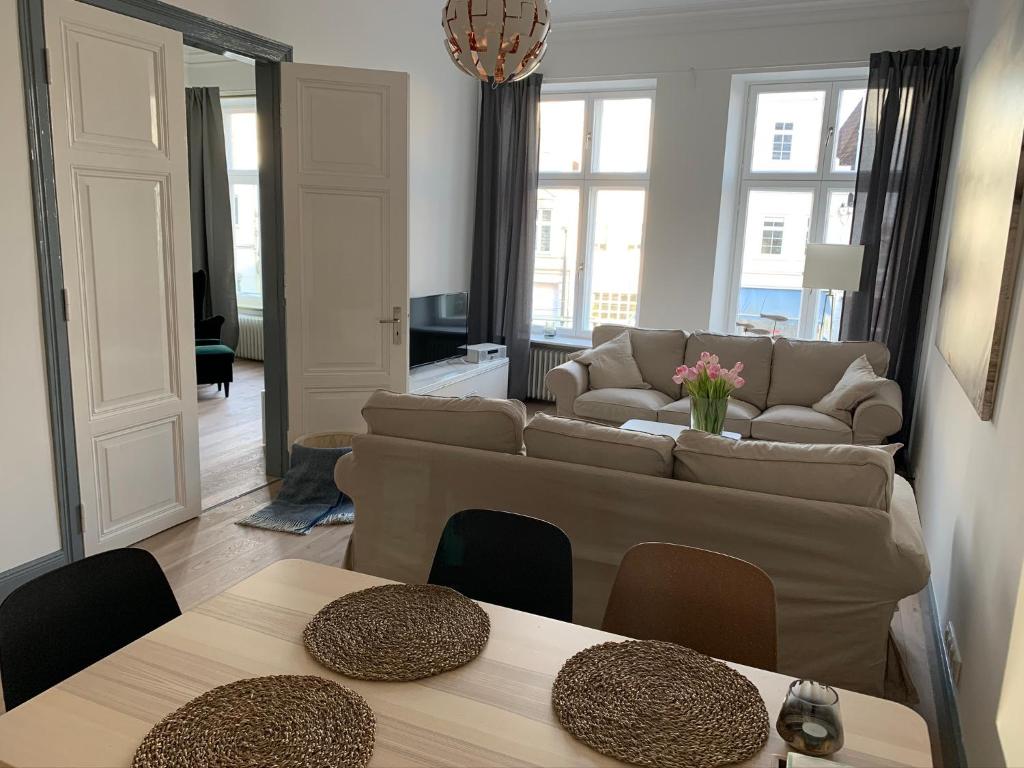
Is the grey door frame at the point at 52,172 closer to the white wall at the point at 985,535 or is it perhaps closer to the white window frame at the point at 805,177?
the white wall at the point at 985,535

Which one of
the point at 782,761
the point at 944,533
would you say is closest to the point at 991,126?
the point at 944,533

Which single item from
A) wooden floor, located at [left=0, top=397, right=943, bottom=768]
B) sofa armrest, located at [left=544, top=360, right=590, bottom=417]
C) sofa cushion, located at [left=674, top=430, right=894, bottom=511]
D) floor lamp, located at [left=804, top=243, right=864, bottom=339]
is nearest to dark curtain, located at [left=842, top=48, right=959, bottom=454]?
floor lamp, located at [left=804, top=243, right=864, bottom=339]

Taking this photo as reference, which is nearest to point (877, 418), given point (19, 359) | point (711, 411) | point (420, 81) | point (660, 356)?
point (711, 411)

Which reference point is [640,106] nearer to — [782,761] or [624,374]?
[624,374]

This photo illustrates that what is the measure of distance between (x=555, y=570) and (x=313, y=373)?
113 inches

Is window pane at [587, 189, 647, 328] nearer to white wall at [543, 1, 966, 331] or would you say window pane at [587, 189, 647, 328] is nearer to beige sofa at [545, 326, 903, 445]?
white wall at [543, 1, 966, 331]

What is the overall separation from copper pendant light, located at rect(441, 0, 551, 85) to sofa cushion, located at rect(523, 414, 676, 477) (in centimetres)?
117

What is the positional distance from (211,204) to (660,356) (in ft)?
16.4

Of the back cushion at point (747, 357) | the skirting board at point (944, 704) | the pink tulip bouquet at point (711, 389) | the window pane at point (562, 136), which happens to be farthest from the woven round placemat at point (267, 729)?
the window pane at point (562, 136)

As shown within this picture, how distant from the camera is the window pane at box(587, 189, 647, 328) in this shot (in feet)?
21.3

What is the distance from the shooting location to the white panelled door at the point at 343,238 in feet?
13.5

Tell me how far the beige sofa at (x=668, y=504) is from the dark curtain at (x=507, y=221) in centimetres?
377

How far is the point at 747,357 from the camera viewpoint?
17.1ft

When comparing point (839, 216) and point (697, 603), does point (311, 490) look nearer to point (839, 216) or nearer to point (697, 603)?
point (697, 603)
